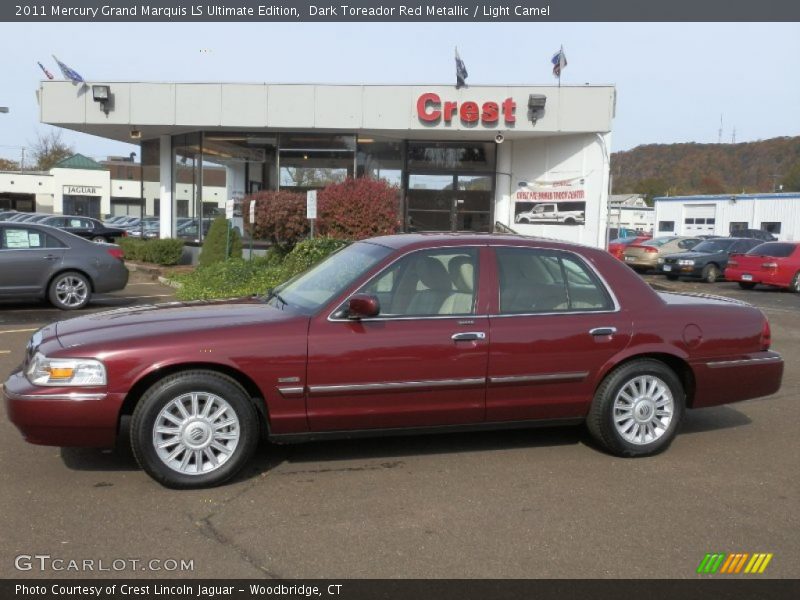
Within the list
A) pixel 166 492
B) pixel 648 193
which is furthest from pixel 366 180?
pixel 648 193

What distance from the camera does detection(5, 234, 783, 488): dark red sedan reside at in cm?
466

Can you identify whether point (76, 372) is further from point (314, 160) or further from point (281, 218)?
point (314, 160)

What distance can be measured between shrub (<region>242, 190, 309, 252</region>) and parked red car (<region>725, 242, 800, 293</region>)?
12299 mm

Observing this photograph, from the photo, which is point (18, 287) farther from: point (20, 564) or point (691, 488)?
point (691, 488)

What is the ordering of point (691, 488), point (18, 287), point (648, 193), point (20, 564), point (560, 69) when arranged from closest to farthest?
point (20, 564)
point (691, 488)
point (18, 287)
point (560, 69)
point (648, 193)

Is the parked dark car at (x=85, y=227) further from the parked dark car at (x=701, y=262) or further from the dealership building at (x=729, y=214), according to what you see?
the dealership building at (x=729, y=214)

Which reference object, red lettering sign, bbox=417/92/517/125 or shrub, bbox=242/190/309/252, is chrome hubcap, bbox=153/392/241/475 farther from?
red lettering sign, bbox=417/92/517/125

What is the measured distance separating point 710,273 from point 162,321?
73.0 feet

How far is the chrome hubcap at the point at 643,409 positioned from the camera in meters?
5.49

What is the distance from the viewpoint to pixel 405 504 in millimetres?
4598

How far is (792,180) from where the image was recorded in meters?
102

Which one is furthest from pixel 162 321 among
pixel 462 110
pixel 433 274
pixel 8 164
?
pixel 8 164

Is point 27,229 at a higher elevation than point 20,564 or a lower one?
higher

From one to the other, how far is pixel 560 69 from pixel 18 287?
14.7m
